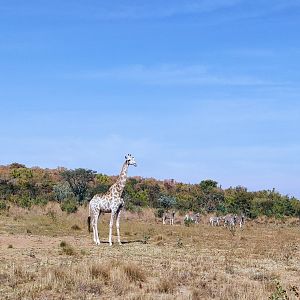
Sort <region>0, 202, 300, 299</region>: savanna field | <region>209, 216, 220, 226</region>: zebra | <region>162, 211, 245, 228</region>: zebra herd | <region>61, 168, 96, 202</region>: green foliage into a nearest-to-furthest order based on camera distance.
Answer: <region>0, 202, 300, 299</region>: savanna field
<region>162, 211, 245, 228</region>: zebra herd
<region>209, 216, 220, 226</region>: zebra
<region>61, 168, 96, 202</region>: green foliage

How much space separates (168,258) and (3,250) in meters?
5.13

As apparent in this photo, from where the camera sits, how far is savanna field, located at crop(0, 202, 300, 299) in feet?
37.8

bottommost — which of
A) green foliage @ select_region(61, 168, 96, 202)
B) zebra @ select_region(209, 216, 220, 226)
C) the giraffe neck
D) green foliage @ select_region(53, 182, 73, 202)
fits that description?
zebra @ select_region(209, 216, 220, 226)

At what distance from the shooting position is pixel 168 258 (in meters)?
17.0

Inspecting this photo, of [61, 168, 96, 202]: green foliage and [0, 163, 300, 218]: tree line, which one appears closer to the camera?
[0, 163, 300, 218]: tree line

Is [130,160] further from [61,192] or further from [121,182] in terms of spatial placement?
[61,192]

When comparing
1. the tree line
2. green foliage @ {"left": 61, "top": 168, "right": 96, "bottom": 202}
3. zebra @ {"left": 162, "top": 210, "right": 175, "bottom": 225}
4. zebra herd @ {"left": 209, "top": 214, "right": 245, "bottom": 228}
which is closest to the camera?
zebra @ {"left": 162, "top": 210, "right": 175, "bottom": 225}

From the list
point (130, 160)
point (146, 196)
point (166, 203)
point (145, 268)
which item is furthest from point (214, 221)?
point (145, 268)

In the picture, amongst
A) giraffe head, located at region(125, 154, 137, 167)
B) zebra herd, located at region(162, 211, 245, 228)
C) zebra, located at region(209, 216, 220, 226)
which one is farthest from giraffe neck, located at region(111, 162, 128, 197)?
zebra, located at region(209, 216, 220, 226)

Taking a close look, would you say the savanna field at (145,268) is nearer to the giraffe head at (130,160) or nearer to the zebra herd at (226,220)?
the giraffe head at (130,160)

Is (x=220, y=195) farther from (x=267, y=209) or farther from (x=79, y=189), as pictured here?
(x=79, y=189)

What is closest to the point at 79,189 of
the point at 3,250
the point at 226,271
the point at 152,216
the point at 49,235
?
the point at 152,216

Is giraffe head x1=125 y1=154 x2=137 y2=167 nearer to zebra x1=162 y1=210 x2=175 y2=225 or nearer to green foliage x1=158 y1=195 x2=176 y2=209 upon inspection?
zebra x1=162 y1=210 x2=175 y2=225

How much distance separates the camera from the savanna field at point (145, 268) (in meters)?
11.5
